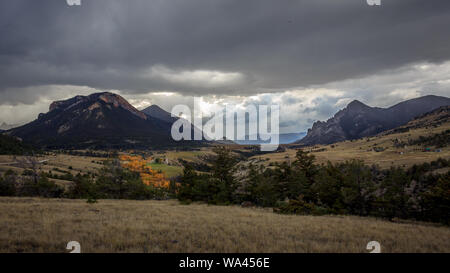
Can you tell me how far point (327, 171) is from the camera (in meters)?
35.4

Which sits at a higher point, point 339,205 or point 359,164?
point 359,164

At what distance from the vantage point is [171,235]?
10.3 metres

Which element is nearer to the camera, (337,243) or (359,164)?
(337,243)

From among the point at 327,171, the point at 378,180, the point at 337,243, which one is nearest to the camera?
the point at 337,243
